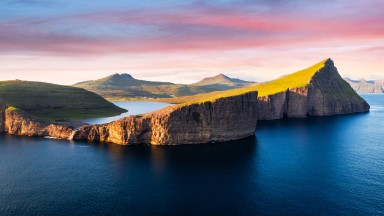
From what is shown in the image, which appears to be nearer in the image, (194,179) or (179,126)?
(194,179)

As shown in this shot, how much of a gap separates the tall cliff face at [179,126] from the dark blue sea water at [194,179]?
742 centimetres

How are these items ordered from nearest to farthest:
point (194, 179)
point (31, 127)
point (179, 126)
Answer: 1. point (194, 179)
2. point (179, 126)
3. point (31, 127)

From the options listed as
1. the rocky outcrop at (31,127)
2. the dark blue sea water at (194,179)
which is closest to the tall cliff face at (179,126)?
the dark blue sea water at (194,179)

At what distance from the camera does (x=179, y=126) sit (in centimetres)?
14825

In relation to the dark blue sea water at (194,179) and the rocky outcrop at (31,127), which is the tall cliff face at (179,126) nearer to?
the dark blue sea water at (194,179)

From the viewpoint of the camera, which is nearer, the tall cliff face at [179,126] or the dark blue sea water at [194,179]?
the dark blue sea water at [194,179]

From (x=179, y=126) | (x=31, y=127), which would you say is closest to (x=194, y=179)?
(x=179, y=126)

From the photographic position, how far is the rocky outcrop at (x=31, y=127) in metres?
172

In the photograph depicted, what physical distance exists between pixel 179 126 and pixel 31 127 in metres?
108

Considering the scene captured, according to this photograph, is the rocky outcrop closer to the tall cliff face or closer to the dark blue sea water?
the tall cliff face

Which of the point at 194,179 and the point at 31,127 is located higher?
the point at 31,127

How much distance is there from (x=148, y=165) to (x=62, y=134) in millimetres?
88044

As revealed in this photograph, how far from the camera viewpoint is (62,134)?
170 metres

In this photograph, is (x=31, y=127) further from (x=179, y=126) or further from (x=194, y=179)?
(x=194, y=179)
